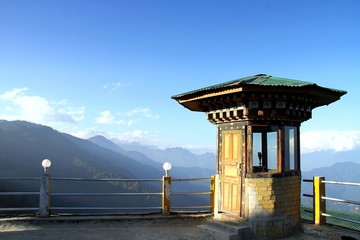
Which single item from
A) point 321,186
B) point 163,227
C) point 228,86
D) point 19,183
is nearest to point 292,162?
point 321,186

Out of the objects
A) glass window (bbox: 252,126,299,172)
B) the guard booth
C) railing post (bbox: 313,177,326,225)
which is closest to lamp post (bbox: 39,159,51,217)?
the guard booth

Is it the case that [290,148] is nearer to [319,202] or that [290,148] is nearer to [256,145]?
[256,145]

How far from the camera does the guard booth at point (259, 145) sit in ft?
26.3

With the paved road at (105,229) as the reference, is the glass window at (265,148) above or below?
above

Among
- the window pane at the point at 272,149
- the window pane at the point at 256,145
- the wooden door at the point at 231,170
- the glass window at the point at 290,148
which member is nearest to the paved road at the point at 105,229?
the wooden door at the point at 231,170

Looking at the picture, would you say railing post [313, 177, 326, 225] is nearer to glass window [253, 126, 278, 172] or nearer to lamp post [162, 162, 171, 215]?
glass window [253, 126, 278, 172]

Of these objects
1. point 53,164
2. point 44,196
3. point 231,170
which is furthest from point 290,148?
point 53,164

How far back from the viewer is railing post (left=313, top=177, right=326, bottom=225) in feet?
28.7

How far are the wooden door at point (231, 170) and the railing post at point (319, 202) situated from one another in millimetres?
2203

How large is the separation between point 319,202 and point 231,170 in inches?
98.1

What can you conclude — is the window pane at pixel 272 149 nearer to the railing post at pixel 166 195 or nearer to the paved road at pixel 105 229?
the paved road at pixel 105 229

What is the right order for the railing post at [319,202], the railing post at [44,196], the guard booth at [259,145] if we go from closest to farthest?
the guard booth at [259,145]
the railing post at [319,202]
the railing post at [44,196]

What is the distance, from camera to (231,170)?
876 centimetres

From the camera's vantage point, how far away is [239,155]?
334 inches
